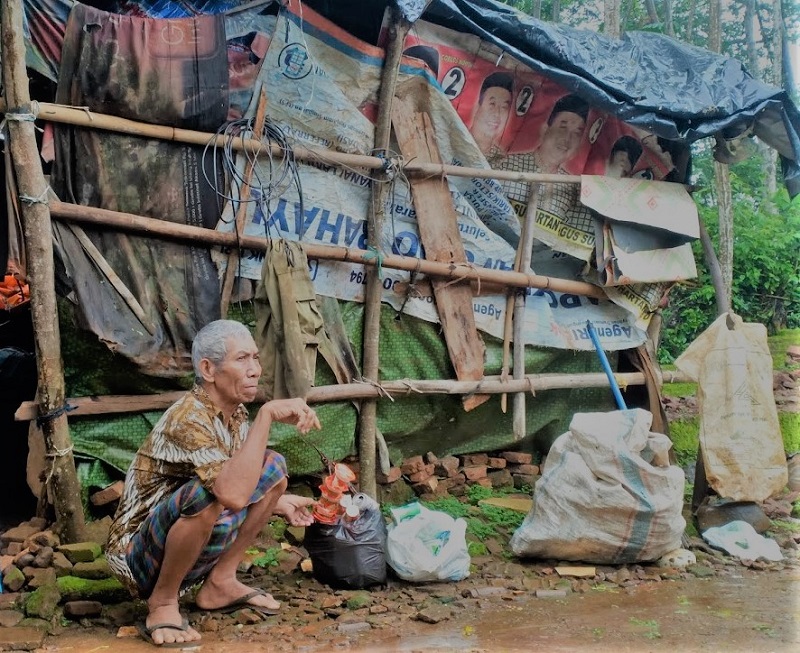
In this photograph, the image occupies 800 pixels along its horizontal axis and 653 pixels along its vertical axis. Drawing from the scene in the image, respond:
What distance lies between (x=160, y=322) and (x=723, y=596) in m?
3.21

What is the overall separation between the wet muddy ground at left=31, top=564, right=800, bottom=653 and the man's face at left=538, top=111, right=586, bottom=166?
3045 millimetres

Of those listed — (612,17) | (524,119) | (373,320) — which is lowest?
(373,320)

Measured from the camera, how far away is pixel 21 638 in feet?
10.1

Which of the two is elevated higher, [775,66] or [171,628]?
[775,66]

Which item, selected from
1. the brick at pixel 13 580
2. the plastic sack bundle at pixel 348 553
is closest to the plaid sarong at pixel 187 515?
the plastic sack bundle at pixel 348 553

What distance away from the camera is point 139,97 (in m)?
4.09

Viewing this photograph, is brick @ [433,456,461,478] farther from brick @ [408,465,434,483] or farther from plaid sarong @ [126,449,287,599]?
plaid sarong @ [126,449,287,599]

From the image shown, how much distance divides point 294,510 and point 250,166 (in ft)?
6.53

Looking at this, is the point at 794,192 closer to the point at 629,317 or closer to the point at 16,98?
the point at 629,317

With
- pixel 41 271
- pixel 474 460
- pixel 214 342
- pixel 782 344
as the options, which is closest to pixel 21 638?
pixel 214 342

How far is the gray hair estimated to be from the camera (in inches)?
122

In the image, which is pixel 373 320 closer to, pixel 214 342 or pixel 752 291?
pixel 214 342

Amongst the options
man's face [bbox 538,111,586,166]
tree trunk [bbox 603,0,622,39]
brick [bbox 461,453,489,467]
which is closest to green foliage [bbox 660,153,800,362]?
tree trunk [bbox 603,0,622,39]

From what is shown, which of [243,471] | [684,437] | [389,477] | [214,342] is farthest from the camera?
[684,437]
